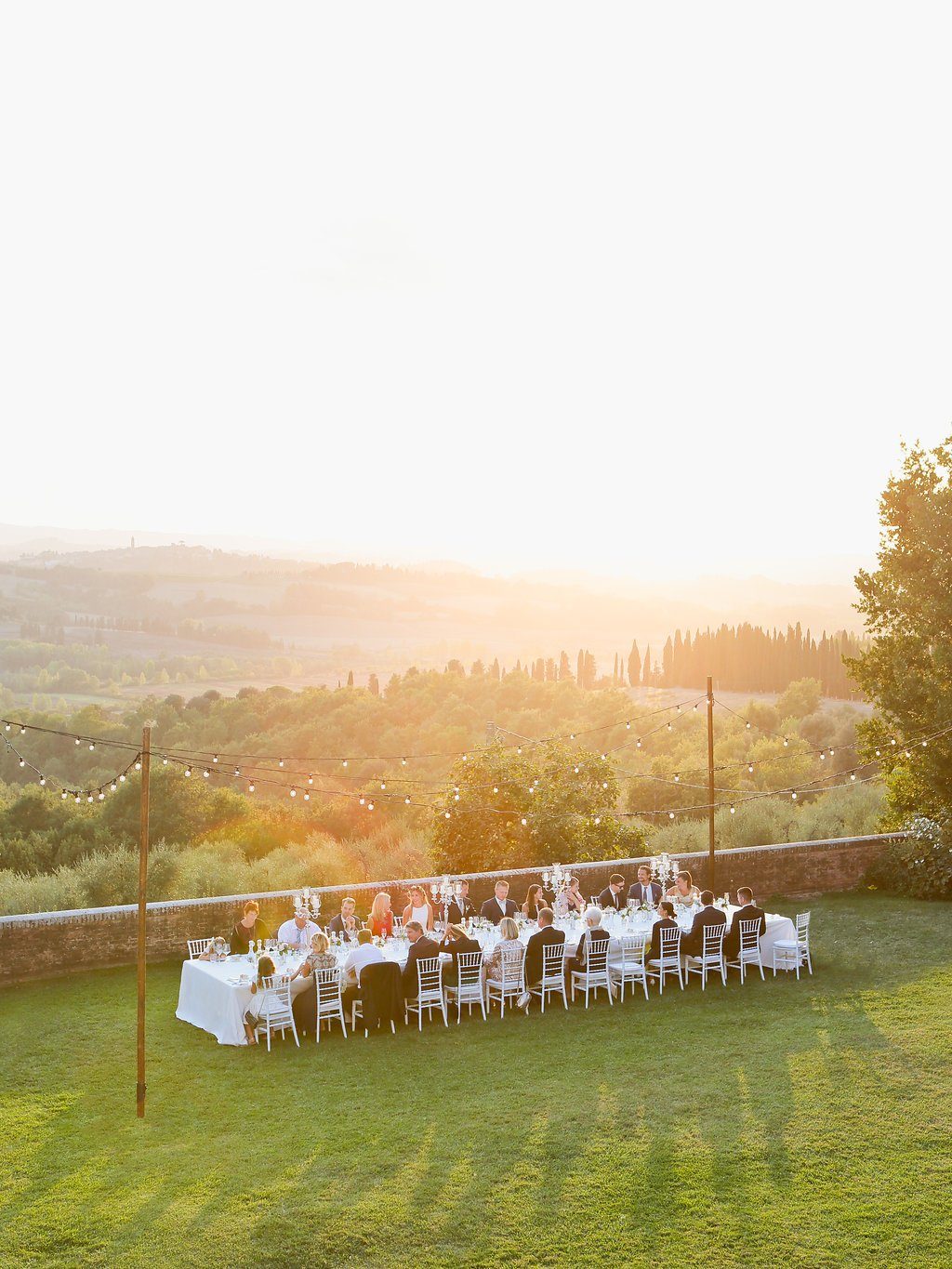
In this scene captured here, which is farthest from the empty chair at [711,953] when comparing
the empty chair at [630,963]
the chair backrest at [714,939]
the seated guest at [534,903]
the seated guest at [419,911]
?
the seated guest at [419,911]

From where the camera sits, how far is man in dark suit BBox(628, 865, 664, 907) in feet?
49.5

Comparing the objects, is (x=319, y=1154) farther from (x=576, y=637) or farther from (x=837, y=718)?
(x=576, y=637)

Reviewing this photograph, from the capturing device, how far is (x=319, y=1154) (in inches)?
331

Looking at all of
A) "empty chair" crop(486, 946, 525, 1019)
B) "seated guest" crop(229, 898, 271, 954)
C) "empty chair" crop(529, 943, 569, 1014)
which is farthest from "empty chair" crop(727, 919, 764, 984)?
"seated guest" crop(229, 898, 271, 954)

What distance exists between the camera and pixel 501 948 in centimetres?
1256

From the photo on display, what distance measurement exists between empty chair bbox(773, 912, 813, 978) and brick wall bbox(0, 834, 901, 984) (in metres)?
4.00

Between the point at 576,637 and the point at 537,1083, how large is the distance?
77811 millimetres

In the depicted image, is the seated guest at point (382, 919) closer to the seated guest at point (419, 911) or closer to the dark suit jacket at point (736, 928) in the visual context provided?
the seated guest at point (419, 911)

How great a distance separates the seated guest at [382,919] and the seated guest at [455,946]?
85 centimetres

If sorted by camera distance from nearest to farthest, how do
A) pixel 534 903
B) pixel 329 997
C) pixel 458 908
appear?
1. pixel 329 997
2. pixel 534 903
3. pixel 458 908

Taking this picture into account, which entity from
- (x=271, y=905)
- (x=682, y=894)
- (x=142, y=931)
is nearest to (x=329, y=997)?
(x=142, y=931)

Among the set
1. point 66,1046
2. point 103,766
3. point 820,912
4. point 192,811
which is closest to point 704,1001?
point 820,912

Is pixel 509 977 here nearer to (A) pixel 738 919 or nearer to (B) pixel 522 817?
(A) pixel 738 919

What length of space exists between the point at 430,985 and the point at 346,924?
1.43 metres
